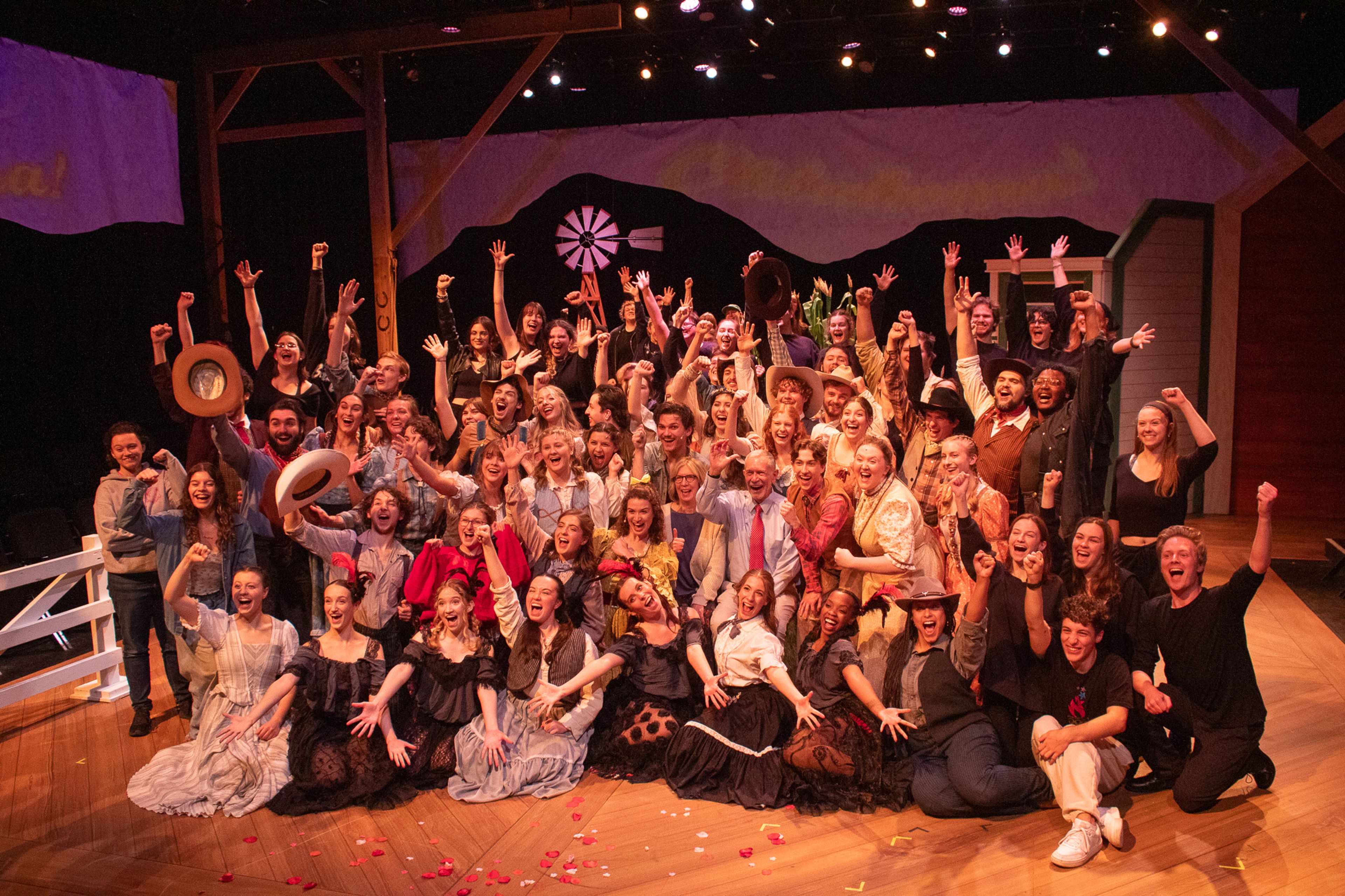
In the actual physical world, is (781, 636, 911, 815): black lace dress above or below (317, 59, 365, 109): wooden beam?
below

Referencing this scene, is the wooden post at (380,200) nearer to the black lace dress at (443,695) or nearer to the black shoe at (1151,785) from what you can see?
the black lace dress at (443,695)

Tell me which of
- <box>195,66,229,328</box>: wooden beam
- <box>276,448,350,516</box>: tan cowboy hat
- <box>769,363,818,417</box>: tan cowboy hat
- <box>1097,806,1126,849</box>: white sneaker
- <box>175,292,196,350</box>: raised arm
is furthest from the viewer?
<box>195,66,229,328</box>: wooden beam

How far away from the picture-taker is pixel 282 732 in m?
4.41

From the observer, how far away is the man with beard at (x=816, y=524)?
181 inches

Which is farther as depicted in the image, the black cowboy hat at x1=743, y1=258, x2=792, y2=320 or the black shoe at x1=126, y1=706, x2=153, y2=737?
the black cowboy hat at x1=743, y1=258, x2=792, y2=320

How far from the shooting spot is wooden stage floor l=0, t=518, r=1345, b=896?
3.52m

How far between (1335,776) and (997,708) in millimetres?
1419

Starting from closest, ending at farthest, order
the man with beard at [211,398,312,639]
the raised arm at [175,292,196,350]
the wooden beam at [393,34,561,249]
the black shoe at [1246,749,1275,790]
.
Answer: the black shoe at [1246,749,1275,790] → the man with beard at [211,398,312,639] → the raised arm at [175,292,196,350] → the wooden beam at [393,34,561,249]

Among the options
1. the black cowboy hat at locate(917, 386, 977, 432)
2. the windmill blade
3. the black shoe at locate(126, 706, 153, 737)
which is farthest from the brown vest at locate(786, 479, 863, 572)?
the windmill blade

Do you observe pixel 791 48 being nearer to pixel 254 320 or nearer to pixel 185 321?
pixel 254 320

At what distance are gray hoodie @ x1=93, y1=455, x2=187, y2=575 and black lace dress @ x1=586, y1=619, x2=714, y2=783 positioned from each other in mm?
2302

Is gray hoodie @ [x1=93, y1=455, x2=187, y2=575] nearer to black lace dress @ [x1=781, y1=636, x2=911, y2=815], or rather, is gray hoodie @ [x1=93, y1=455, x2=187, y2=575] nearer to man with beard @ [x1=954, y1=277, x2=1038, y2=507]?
black lace dress @ [x1=781, y1=636, x2=911, y2=815]

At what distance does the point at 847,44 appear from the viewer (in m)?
8.22

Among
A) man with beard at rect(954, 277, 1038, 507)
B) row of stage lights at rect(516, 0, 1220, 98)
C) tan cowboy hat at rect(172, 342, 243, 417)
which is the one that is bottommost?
man with beard at rect(954, 277, 1038, 507)
